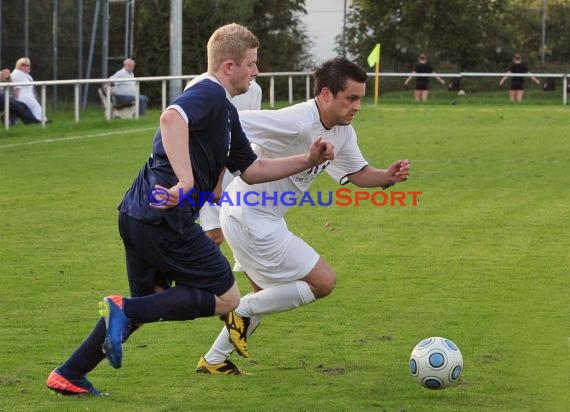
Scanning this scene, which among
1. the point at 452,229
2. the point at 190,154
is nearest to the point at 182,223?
the point at 190,154

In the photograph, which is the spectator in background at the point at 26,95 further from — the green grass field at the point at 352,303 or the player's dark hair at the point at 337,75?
the player's dark hair at the point at 337,75

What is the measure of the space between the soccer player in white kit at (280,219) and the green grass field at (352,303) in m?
0.36

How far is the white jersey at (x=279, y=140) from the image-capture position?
7148mm

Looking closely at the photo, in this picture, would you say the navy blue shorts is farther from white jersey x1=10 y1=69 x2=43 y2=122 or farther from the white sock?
white jersey x1=10 y1=69 x2=43 y2=122

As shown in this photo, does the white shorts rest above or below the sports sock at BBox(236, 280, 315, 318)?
above

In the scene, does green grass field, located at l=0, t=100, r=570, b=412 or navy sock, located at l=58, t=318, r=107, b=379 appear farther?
green grass field, located at l=0, t=100, r=570, b=412

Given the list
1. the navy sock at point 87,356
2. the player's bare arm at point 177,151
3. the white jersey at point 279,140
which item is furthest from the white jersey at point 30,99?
the player's bare arm at point 177,151

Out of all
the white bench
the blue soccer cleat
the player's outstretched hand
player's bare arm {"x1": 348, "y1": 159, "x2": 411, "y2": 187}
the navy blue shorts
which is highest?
the player's outstretched hand

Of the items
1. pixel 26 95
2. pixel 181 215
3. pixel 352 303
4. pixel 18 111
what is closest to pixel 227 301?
pixel 181 215

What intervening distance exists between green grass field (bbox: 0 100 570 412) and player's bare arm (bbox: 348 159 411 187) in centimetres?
99

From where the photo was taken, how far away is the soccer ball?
6562mm

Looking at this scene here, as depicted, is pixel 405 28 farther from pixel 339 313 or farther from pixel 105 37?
pixel 339 313

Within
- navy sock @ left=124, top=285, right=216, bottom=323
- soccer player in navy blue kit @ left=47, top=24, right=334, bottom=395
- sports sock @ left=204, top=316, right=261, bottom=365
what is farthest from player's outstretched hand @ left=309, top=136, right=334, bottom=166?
sports sock @ left=204, top=316, right=261, bottom=365

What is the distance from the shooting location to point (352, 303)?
9.08 metres
